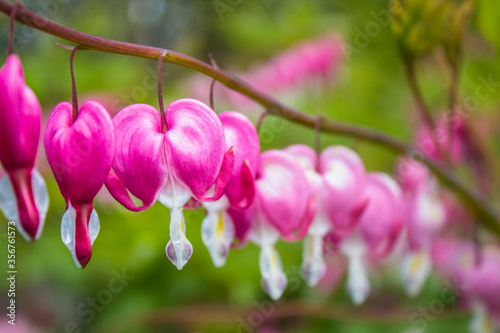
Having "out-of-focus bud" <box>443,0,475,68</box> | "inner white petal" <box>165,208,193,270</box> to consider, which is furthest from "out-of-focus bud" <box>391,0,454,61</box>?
"inner white petal" <box>165,208,193,270</box>

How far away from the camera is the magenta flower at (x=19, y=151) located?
1.89ft

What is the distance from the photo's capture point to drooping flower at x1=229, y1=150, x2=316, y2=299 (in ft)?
2.95

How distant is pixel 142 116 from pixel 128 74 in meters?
1.93

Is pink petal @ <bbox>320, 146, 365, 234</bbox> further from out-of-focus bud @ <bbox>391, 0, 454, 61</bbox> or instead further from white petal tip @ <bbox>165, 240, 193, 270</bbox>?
white petal tip @ <bbox>165, 240, 193, 270</bbox>

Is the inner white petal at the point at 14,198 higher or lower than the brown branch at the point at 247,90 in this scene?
lower

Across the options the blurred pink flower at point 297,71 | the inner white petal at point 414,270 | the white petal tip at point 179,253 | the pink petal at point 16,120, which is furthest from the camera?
the blurred pink flower at point 297,71

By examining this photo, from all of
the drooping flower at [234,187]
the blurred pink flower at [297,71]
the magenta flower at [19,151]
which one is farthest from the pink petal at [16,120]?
the blurred pink flower at [297,71]

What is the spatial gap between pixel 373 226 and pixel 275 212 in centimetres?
25

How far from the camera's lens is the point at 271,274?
0.90m

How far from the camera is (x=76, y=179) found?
0.64m

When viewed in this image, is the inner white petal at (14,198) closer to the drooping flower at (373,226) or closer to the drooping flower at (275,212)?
A: the drooping flower at (275,212)

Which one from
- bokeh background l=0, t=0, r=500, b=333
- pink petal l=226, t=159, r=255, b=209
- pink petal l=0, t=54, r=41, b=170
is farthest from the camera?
bokeh background l=0, t=0, r=500, b=333

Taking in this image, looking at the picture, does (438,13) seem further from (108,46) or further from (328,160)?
(108,46)

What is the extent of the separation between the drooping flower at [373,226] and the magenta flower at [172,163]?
42 cm
